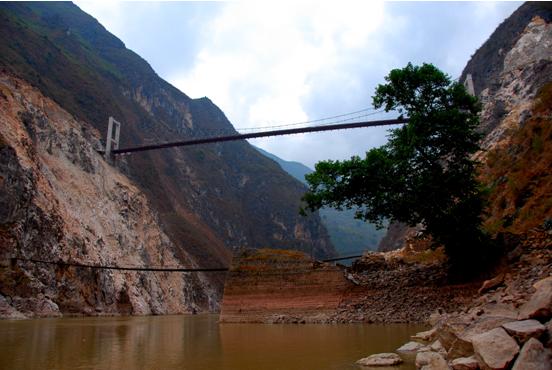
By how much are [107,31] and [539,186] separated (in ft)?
400

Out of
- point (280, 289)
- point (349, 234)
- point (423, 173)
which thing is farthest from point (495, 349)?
point (349, 234)

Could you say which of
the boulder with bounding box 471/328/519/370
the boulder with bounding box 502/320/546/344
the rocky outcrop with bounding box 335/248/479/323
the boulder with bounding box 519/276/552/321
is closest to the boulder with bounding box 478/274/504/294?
the rocky outcrop with bounding box 335/248/479/323

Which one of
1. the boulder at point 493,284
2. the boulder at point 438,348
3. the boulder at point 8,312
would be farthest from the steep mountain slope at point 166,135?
the boulder at point 438,348

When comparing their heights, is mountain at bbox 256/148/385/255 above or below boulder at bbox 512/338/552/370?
above

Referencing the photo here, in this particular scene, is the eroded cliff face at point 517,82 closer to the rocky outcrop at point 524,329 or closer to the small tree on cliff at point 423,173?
the small tree on cliff at point 423,173

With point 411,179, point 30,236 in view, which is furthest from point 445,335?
point 30,236

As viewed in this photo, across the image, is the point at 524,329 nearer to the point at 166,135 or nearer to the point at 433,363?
the point at 433,363

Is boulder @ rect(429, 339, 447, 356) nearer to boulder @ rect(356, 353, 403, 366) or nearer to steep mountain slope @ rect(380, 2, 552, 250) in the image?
boulder @ rect(356, 353, 403, 366)

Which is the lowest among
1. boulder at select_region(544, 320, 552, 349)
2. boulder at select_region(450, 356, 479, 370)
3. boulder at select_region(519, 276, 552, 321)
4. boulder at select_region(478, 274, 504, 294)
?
boulder at select_region(450, 356, 479, 370)

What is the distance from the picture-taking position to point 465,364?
16.9 feet

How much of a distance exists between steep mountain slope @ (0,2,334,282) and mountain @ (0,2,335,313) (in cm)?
26

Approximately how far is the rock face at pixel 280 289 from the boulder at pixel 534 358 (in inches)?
503

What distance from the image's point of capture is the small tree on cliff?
15.3m

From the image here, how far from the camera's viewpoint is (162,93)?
4230 inches
